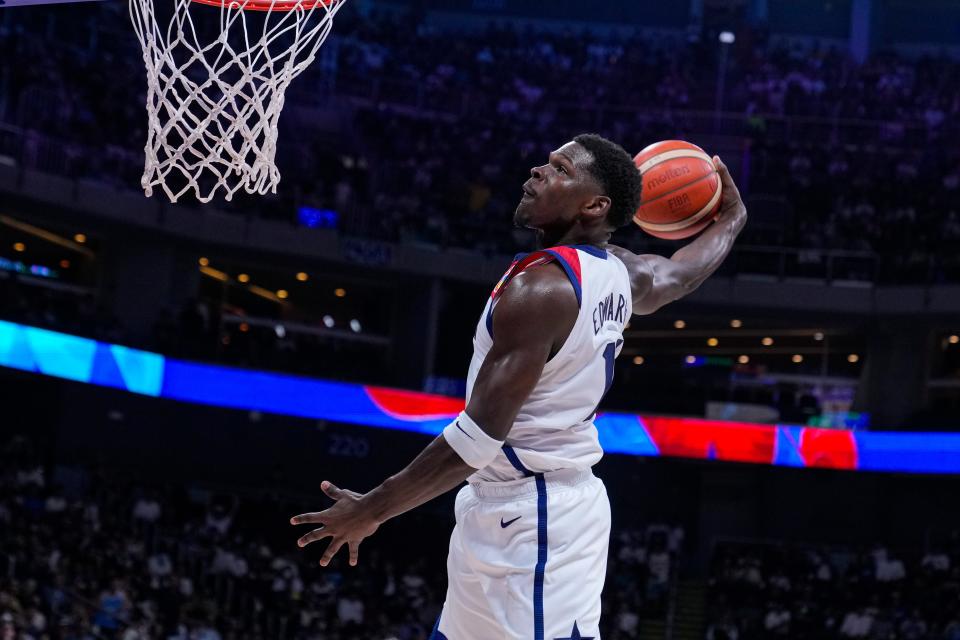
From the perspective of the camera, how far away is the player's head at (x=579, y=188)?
303cm

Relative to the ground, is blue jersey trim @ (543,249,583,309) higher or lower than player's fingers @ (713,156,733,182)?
lower

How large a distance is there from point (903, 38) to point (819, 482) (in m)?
11.4

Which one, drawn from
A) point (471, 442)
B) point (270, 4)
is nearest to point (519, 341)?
point (471, 442)

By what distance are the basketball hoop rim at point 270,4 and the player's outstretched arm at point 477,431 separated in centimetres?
247

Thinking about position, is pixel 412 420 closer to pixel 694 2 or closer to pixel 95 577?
pixel 95 577

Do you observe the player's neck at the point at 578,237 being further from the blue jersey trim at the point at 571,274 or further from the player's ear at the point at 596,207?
the blue jersey trim at the point at 571,274

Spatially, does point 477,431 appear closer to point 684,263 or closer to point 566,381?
point 566,381

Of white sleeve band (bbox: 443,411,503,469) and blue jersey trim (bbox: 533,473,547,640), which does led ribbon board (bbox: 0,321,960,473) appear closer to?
blue jersey trim (bbox: 533,473,547,640)

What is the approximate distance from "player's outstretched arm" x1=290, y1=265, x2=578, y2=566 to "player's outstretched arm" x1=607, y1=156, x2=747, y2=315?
2.00ft

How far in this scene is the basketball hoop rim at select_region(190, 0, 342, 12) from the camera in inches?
193

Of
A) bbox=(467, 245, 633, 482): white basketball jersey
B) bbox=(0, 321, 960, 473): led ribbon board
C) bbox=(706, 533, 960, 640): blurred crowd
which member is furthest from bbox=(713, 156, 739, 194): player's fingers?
bbox=(0, 321, 960, 473): led ribbon board

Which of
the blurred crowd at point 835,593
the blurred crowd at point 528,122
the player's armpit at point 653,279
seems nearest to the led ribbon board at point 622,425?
the blurred crowd at point 835,593

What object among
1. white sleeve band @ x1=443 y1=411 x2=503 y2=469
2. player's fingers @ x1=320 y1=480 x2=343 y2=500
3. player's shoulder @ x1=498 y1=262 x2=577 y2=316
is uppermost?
player's shoulder @ x1=498 y1=262 x2=577 y2=316

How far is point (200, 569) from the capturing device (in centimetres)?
1645
